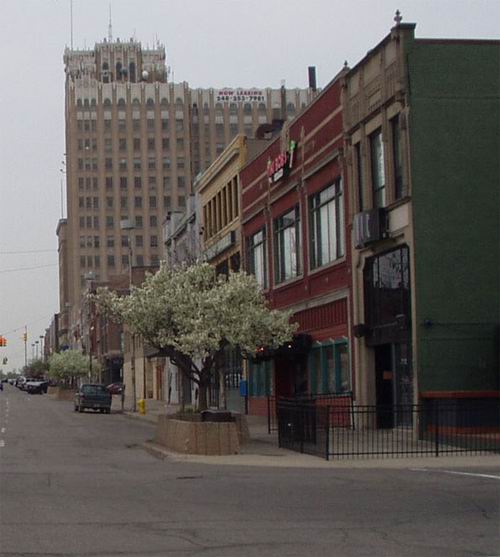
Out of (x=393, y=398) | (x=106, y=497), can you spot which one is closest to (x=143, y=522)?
(x=106, y=497)

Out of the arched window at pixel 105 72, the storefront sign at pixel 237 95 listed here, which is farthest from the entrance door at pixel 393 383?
the arched window at pixel 105 72

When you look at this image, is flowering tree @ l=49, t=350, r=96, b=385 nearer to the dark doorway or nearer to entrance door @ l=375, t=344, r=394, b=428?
the dark doorway

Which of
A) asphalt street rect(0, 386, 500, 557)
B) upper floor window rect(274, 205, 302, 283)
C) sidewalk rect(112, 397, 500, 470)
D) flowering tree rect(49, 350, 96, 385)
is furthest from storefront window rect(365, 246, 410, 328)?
flowering tree rect(49, 350, 96, 385)

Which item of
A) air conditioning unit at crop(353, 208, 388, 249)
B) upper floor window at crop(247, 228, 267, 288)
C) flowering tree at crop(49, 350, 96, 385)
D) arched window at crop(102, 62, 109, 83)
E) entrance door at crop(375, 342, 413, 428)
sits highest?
arched window at crop(102, 62, 109, 83)

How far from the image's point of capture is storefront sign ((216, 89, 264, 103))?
15100 centimetres

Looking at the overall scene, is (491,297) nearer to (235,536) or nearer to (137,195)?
(235,536)

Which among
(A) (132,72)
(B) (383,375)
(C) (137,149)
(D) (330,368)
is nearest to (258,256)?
(D) (330,368)

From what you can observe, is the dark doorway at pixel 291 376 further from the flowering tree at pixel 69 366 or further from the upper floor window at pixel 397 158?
the flowering tree at pixel 69 366

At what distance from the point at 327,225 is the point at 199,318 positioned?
9.41 m

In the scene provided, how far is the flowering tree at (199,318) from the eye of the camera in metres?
28.0

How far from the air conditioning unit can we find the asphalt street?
9469mm

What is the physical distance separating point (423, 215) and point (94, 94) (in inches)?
4947

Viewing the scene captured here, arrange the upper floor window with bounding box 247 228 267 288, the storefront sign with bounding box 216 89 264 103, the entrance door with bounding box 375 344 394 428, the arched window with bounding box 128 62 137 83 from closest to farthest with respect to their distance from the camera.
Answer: the entrance door with bounding box 375 344 394 428, the upper floor window with bounding box 247 228 267 288, the storefront sign with bounding box 216 89 264 103, the arched window with bounding box 128 62 137 83

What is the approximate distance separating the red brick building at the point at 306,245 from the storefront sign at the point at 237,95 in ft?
350
